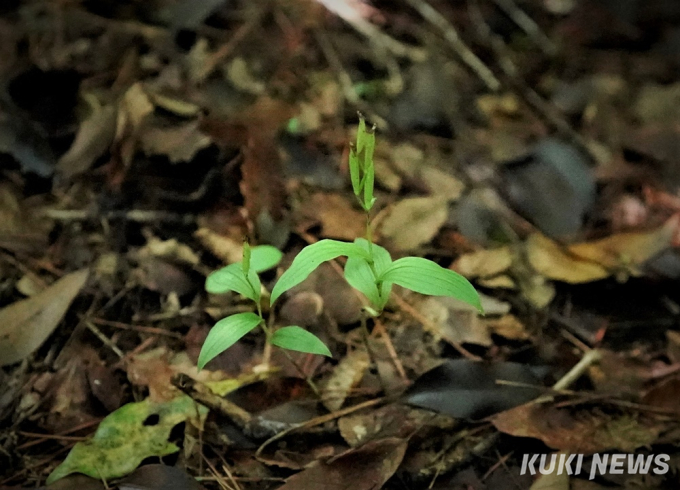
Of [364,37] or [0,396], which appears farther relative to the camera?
[364,37]

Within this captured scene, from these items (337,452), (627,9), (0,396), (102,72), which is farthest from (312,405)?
(627,9)

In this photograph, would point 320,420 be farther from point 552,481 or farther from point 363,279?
point 552,481

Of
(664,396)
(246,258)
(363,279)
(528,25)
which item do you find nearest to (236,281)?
(246,258)

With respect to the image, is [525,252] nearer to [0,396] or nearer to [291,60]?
[291,60]

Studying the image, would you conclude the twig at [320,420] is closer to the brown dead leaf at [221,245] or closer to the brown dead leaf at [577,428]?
the brown dead leaf at [577,428]

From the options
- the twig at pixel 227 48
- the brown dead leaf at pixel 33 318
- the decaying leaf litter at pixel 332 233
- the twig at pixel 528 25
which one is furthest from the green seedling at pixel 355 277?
the twig at pixel 528 25

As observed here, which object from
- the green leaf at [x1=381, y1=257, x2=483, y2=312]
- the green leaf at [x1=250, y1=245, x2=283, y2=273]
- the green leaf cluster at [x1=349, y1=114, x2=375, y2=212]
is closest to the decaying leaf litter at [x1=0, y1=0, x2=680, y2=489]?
the green leaf at [x1=250, y1=245, x2=283, y2=273]
